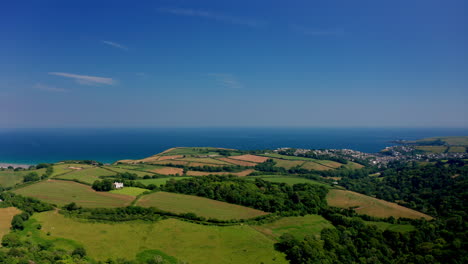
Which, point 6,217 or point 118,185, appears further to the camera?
point 118,185

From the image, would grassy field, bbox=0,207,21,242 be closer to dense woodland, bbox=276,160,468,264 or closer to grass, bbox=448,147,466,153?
dense woodland, bbox=276,160,468,264

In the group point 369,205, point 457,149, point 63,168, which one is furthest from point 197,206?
point 457,149

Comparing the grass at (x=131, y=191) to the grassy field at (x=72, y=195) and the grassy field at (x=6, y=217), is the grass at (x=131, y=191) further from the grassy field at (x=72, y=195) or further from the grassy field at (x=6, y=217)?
the grassy field at (x=6, y=217)

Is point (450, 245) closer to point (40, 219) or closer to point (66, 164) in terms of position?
point (40, 219)

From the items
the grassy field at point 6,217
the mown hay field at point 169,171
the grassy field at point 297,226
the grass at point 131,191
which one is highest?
the grassy field at point 6,217

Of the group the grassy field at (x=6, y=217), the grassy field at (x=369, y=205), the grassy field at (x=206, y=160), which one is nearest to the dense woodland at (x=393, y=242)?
the grassy field at (x=369, y=205)

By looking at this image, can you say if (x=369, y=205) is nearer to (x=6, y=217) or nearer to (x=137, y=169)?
(x=137, y=169)

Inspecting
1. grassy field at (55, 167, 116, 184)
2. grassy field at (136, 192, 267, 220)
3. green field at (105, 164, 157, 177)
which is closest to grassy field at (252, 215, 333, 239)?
grassy field at (136, 192, 267, 220)
